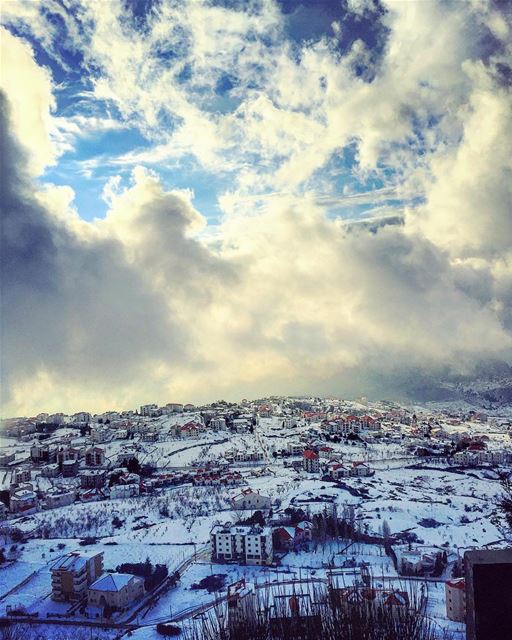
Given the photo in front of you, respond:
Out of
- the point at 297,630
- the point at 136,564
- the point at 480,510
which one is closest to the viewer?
the point at 297,630

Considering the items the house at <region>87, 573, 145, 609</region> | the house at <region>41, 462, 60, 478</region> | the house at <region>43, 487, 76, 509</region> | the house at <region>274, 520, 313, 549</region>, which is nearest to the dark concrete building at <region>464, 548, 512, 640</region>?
the house at <region>87, 573, 145, 609</region>

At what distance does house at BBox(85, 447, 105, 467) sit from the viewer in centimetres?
1806

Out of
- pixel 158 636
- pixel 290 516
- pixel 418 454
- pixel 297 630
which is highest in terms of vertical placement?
pixel 418 454

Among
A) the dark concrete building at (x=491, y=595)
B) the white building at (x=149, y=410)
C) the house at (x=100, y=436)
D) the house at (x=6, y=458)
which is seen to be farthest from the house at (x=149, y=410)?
the dark concrete building at (x=491, y=595)

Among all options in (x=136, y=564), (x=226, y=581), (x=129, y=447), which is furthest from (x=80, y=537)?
(x=129, y=447)

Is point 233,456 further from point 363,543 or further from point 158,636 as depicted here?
point 158,636

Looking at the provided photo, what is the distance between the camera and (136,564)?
7.92 m

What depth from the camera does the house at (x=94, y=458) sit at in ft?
59.3

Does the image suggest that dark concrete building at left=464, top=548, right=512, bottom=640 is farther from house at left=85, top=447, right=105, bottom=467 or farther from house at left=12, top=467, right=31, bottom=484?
house at left=85, top=447, right=105, bottom=467

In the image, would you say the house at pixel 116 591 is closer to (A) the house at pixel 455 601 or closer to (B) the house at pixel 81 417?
(A) the house at pixel 455 601

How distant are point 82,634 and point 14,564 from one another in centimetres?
303

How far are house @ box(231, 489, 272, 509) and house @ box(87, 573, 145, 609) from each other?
4372 millimetres

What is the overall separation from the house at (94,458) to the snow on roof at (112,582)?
37.1 ft

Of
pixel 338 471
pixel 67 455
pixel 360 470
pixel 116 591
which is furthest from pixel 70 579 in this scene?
pixel 67 455
